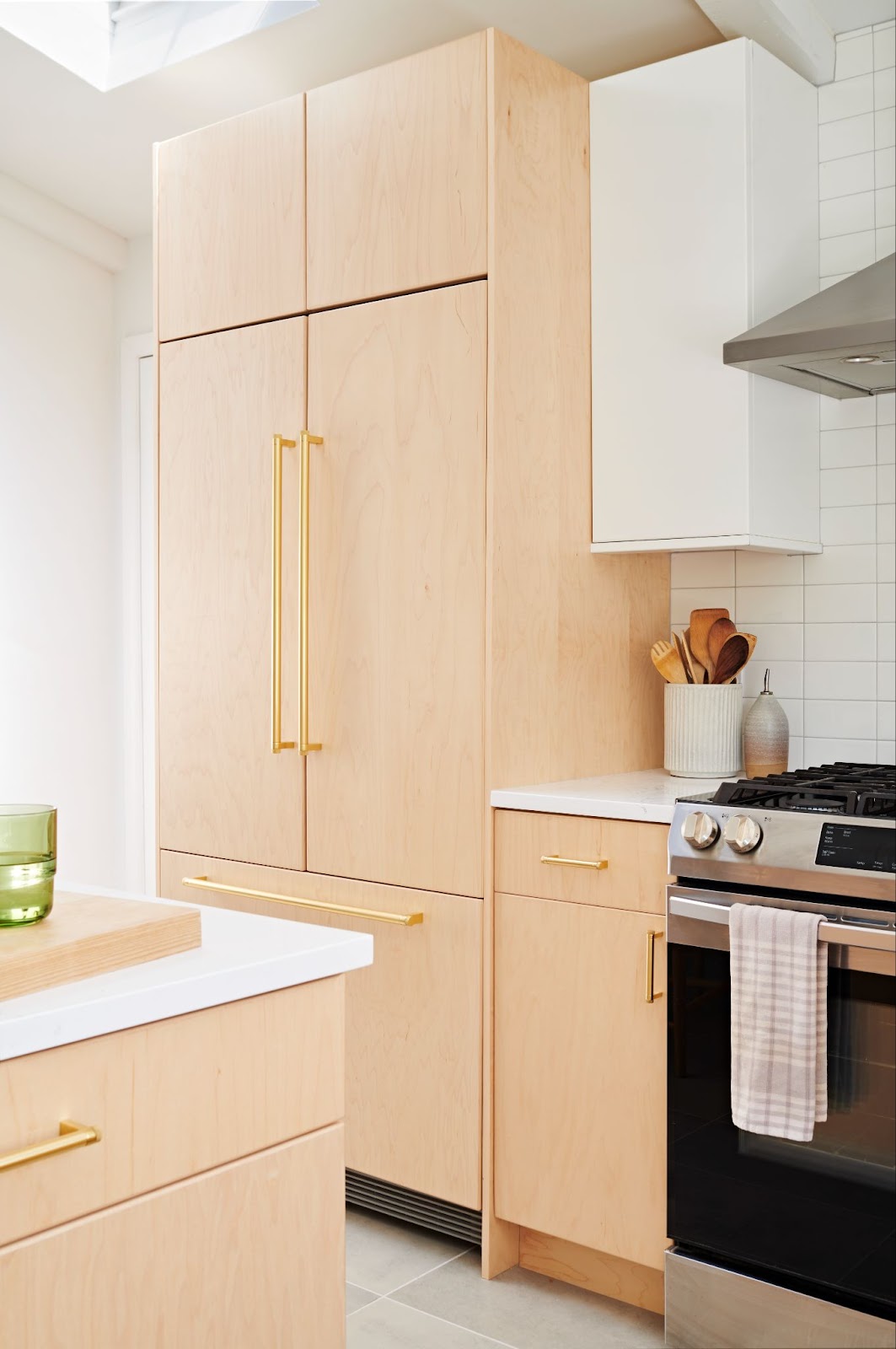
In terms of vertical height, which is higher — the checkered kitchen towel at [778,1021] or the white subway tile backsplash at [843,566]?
the white subway tile backsplash at [843,566]

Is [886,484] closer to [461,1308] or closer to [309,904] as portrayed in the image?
[309,904]

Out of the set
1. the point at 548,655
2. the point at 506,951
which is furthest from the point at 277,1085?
the point at 548,655

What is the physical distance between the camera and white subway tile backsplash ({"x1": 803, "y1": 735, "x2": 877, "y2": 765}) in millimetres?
2756

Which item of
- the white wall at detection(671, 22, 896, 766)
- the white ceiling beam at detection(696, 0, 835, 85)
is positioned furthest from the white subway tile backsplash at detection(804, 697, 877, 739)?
the white ceiling beam at detection(696, 0, 835, 85)

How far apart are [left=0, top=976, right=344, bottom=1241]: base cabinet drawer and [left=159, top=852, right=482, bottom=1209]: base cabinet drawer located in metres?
1.22

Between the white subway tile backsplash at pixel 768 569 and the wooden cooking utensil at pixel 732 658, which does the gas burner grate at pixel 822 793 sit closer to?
the wooden cooking utensil at pixel 732 658

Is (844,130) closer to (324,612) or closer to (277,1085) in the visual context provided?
(324,612)

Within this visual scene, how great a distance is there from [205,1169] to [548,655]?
1.57m

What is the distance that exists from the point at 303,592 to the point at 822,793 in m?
1.17

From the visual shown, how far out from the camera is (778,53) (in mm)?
2688

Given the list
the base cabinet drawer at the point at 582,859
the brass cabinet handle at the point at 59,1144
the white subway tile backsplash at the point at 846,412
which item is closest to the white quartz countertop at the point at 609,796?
the base cabinet drawer at the point at 582,859

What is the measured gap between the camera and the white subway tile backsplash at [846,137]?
2754mm

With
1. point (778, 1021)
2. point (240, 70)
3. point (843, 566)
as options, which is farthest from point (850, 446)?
point (240, 70)

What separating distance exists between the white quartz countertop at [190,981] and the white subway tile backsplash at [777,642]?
172 cm
